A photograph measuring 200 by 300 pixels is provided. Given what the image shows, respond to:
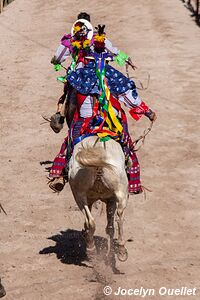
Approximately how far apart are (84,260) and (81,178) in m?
1.46

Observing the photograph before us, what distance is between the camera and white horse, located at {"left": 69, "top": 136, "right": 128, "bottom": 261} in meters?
7.50

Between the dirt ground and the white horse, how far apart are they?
0.70 metres

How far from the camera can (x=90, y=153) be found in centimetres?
752

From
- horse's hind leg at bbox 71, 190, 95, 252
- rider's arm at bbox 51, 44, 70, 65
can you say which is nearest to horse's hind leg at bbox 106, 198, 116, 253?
horse's hind leg at bbox 71, 190, 95, 252

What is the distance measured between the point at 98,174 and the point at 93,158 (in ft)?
0.62

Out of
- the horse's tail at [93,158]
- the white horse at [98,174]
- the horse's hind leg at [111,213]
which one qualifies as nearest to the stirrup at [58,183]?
the horse's hind leg at [111,213]

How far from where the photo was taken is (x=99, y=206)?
10398mm

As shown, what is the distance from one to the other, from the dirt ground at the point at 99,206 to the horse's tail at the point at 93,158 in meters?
1.34

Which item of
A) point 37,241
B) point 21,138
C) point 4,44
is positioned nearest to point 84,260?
point 37,241

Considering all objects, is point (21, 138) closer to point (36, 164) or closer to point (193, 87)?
point (36, 164)

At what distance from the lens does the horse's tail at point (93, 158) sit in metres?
7.45

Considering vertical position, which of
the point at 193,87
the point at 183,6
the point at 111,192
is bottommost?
the point at 183,6

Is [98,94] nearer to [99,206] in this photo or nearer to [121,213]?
[121,213]

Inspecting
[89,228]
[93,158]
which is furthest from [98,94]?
[89,228]
